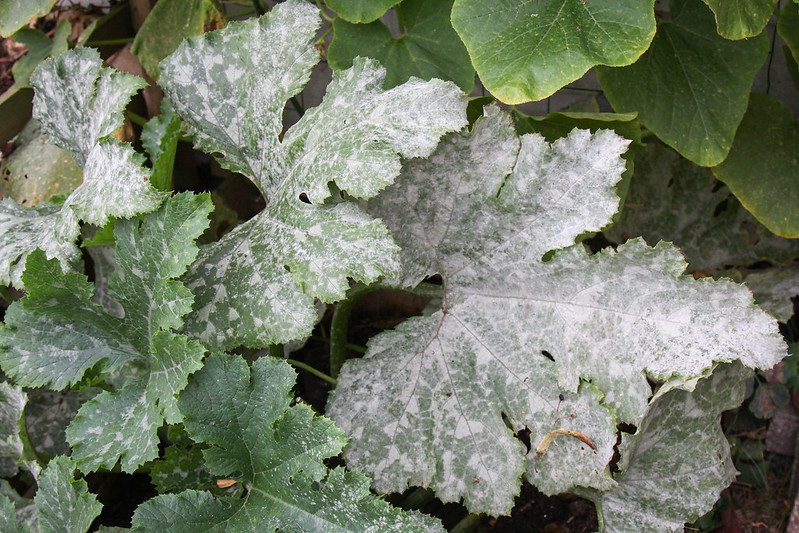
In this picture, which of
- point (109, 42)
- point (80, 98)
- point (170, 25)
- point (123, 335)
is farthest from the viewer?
point (109, 42)

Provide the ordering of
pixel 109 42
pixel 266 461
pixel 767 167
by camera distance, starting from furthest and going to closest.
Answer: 1. pixel 109 42
2. pixel 767 167
3. pixel 266 461

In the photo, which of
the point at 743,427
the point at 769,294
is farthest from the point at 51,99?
the point at 743,427

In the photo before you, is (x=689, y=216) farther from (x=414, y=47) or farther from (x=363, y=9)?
(x=363, y=9)

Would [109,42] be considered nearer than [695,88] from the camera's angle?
No

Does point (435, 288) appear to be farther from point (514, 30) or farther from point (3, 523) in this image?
point (3, 523)

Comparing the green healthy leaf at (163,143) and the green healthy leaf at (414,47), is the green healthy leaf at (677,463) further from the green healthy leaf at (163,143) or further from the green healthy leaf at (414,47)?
the green healthy leaf at (163,143)

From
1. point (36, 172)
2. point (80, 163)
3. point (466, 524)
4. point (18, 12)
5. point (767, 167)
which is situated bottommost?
point (466, 524)

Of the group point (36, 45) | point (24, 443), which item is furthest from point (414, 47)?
point (36, 45)

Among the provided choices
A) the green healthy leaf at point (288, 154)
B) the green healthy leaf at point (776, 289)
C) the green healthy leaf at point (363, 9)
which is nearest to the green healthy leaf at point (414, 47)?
the green healthy leaf at point (363, 9)
